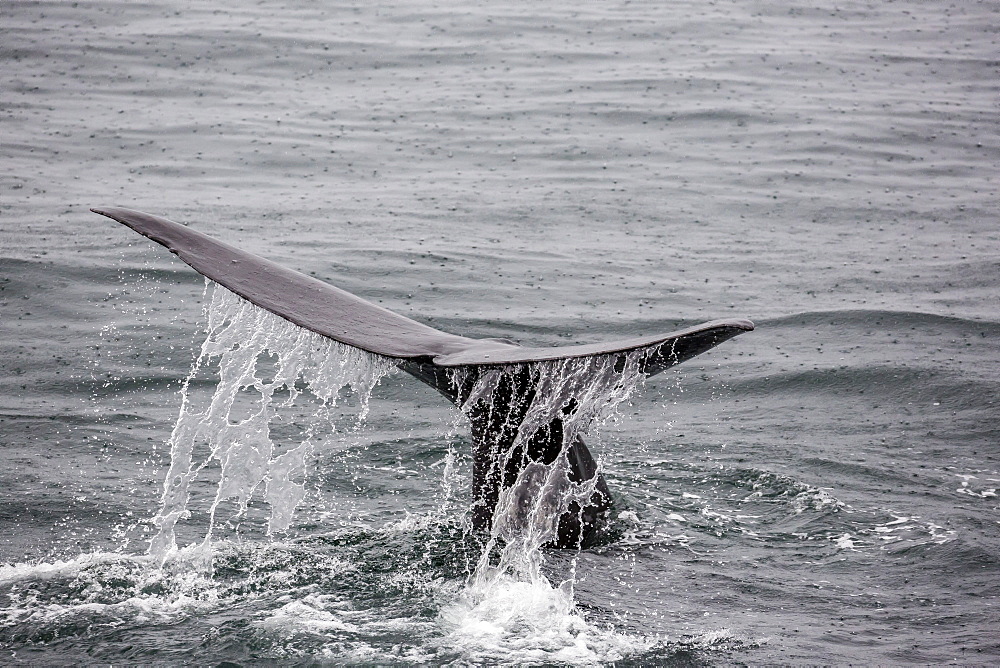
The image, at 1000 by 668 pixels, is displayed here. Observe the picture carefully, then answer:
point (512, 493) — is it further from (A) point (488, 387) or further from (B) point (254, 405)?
(B) point (254, 405)

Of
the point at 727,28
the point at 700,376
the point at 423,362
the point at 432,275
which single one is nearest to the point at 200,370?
the point at 432,275

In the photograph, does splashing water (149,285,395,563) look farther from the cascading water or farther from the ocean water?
the ocean water

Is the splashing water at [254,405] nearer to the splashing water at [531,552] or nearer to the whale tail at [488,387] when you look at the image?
the whale tail at [488,387]

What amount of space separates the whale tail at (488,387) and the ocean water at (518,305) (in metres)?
0.34

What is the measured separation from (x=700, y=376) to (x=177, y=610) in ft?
18.0

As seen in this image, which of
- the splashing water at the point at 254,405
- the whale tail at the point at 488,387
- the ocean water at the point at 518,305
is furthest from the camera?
the ocean water at the point at 518,305

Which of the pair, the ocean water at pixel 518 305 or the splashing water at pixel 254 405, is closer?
the splashing water at pixel 254 405

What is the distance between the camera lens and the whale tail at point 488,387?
5.48m

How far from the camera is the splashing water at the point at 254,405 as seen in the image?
5898 millimetres

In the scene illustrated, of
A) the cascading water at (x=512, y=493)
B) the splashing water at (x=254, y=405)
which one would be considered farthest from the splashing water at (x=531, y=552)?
the splashing water at (x=254, y=405)

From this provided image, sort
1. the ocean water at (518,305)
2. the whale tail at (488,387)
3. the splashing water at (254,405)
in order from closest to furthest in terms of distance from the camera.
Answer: the whale tail at (488,387)
the splashing water at (254,405)
the ocean water at (518,305)

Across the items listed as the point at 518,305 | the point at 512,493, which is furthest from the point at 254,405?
the point at 512,493

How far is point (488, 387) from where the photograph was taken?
5.81 m

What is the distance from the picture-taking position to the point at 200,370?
9.93 m
